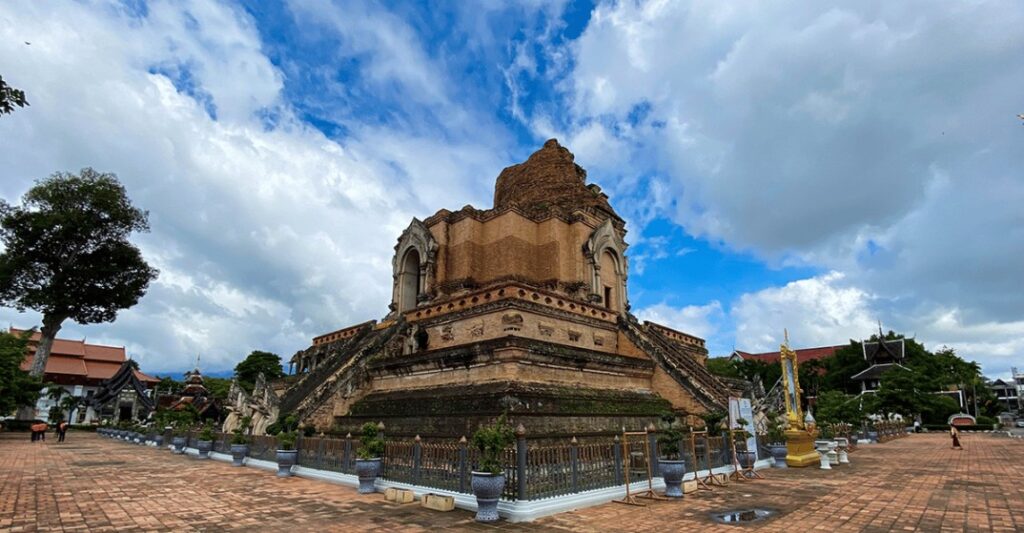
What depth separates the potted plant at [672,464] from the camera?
9.76 m

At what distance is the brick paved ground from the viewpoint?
7383 mm

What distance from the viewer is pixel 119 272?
111 feet

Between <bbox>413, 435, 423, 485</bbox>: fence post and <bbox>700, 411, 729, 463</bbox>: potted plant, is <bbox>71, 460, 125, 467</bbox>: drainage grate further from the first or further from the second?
<bbox>700, 411, 729, 463</bbox>: potted plant

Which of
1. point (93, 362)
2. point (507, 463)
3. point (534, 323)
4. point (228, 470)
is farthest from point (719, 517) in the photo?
point (93, 362)

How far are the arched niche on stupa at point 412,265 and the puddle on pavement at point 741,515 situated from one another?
16.2 m

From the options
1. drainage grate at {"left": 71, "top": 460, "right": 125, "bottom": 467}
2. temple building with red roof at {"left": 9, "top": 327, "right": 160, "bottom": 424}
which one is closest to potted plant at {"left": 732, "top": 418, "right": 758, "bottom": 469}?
drainage grate at {"left": 71, "top": 460, "right": 125, "bottom": 467}

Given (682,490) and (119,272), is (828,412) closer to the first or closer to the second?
(682,490)

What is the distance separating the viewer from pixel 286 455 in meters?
12.6

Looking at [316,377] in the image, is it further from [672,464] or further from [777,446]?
[777,446]

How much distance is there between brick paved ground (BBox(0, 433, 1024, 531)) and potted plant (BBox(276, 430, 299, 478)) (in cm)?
48

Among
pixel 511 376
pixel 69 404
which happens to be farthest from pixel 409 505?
pixel 69 404

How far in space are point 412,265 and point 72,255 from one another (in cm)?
2332

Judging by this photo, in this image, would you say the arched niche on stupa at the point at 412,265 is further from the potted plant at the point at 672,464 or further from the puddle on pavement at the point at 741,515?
the puddle on pavement at the point at 741,515

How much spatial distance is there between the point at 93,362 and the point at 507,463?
192 feet
